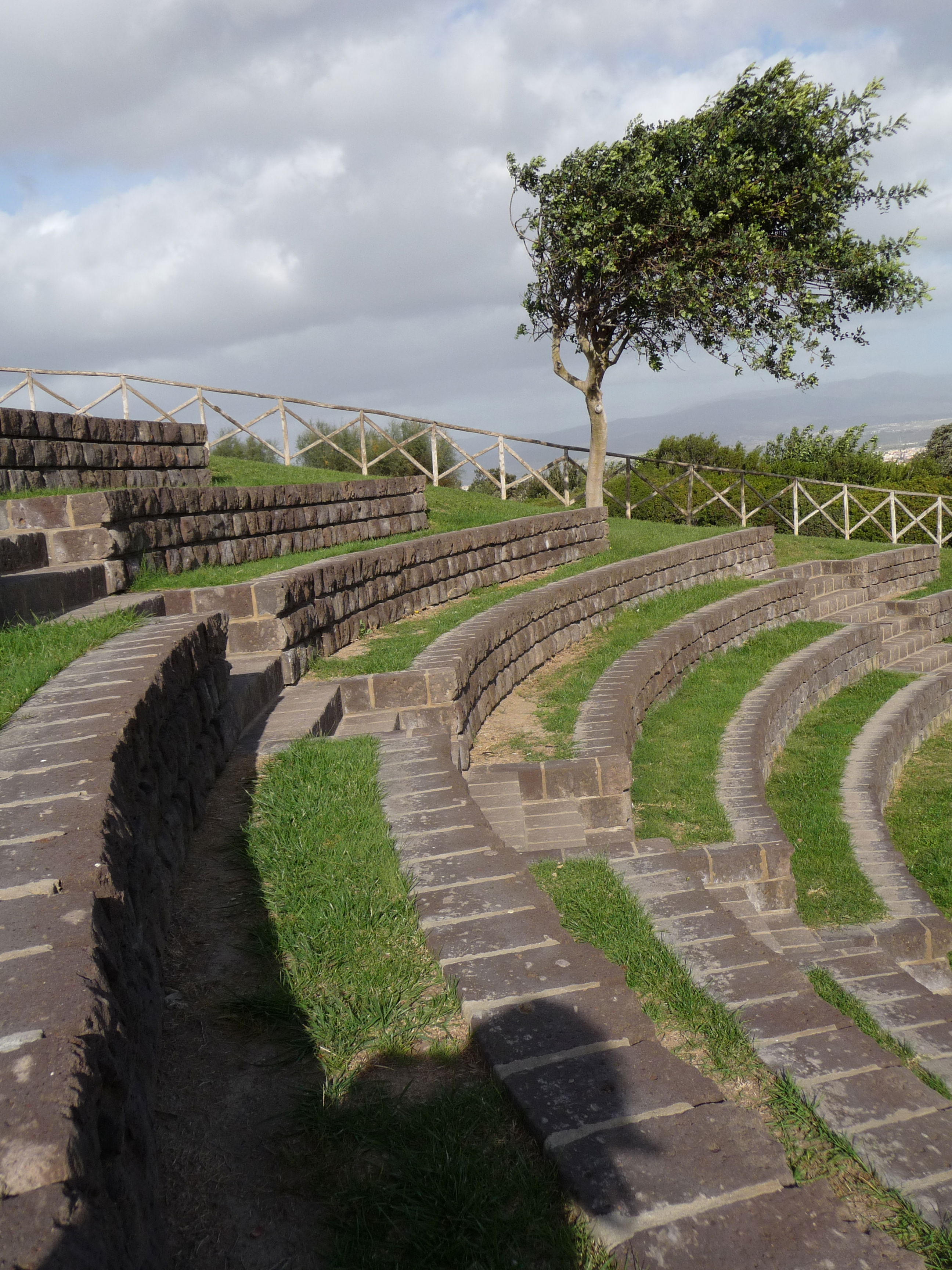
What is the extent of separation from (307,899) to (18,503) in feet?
15.4

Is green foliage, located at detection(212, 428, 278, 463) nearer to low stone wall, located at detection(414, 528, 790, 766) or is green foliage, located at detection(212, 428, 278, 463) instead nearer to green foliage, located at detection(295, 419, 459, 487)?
green foliage, located at detection(295, 419, 459, 487)

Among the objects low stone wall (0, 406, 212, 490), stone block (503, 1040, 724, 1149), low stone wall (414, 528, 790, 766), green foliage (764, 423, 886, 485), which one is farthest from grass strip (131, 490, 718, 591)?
green foliage (764, 423, 886, 485)

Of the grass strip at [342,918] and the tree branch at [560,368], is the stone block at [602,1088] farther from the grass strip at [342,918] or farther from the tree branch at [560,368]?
the tree branch at [560,368]

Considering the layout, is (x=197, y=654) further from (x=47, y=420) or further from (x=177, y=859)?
(x=47, y=420)

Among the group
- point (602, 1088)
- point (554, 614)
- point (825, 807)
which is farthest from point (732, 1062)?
point (554, 614)

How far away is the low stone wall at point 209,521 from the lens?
6.43 metres

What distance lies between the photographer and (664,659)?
942 cm

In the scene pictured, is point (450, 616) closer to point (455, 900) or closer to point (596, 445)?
point (455, 900)

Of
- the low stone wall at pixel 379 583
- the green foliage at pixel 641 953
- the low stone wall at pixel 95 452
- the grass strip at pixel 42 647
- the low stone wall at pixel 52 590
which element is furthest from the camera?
the low stone wall at pixel 95 452

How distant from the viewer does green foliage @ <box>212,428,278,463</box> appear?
15.7m

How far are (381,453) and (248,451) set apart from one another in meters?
3.88

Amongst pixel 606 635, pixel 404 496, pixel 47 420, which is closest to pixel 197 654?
pixel 47 420

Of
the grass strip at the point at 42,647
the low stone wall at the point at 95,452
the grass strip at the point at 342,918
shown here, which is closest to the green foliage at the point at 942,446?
the low stone wall at the point at 95,452

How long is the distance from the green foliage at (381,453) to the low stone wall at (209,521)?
10.6 feet
